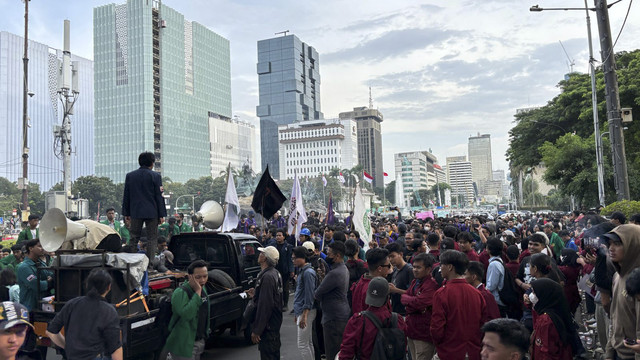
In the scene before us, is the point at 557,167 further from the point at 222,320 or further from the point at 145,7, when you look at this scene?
Answer: the point at 145,7

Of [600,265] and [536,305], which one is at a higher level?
[600,265]

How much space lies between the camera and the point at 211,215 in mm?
9594

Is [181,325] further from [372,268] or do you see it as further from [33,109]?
[33,109]

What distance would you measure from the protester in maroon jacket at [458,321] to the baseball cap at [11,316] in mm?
3253

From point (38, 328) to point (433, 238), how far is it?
19.0 ft

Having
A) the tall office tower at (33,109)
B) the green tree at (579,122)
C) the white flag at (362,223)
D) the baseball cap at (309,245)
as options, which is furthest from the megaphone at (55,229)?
the tall office tower at (33,109)

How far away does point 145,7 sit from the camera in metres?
100

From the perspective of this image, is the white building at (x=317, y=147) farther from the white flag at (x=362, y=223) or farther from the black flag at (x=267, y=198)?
the white flag at (x=362, y=223)

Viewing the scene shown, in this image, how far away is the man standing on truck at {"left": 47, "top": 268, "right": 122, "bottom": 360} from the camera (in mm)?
4379

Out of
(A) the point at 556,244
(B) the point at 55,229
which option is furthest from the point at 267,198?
(A) the point at 556,244

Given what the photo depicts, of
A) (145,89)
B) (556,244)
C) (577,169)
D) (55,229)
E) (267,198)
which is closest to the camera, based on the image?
(55,229)

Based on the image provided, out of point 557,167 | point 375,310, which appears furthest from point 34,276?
point 557,167

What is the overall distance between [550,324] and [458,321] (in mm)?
811

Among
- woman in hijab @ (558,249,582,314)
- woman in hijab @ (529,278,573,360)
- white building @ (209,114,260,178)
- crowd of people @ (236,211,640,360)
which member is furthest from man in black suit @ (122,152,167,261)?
white building @ (209,114,260,178)
